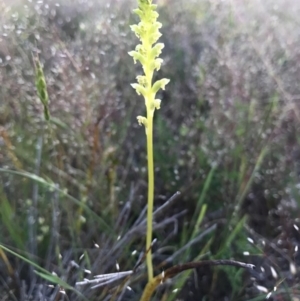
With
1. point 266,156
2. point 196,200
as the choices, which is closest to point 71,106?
point 196,200

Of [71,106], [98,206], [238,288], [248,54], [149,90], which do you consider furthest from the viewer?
[248,54]

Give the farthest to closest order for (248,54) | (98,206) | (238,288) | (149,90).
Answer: (248,54), (98,206), (238,288), (149,90)

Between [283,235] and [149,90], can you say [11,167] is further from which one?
[283,235]

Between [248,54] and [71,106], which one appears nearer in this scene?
[71,106]

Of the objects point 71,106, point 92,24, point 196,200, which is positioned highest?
point 92,24

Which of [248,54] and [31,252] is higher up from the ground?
[248,54]

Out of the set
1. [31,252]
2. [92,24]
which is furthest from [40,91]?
[92,24]
